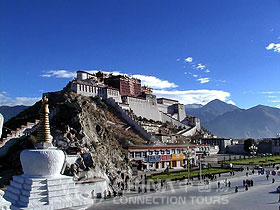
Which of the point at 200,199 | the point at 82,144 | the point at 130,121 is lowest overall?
the point at 200,199

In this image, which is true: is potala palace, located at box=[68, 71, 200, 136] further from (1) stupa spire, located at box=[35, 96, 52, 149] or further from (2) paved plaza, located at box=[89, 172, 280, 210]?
(1) stupa spire, located at box=[35, 96, 52, 149]

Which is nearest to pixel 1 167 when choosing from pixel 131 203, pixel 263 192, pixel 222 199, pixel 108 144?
pixel 108 144

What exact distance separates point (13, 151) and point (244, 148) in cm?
6488

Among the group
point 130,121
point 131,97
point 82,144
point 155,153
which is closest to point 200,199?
point 82,144

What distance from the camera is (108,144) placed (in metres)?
39.2

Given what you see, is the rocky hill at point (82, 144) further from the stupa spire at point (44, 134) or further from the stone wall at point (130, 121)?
the stone wall at point (130, 121)

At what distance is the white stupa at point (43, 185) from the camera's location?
45.3ft

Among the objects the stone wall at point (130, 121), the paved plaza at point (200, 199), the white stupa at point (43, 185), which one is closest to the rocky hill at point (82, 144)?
the paved plaza at point (200, 199)

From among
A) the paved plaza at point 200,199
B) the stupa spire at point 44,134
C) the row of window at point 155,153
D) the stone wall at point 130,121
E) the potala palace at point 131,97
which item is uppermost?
the potala palace at point 131,97

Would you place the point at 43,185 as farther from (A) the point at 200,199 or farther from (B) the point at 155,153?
(B) the point at 155,153

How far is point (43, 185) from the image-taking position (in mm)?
14102

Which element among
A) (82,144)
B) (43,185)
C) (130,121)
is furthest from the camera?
(130,121)

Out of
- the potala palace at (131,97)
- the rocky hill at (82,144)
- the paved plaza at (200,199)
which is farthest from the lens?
the potala palace at (131,97)

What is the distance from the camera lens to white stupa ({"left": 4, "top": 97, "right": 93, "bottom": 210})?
45.3 ft
